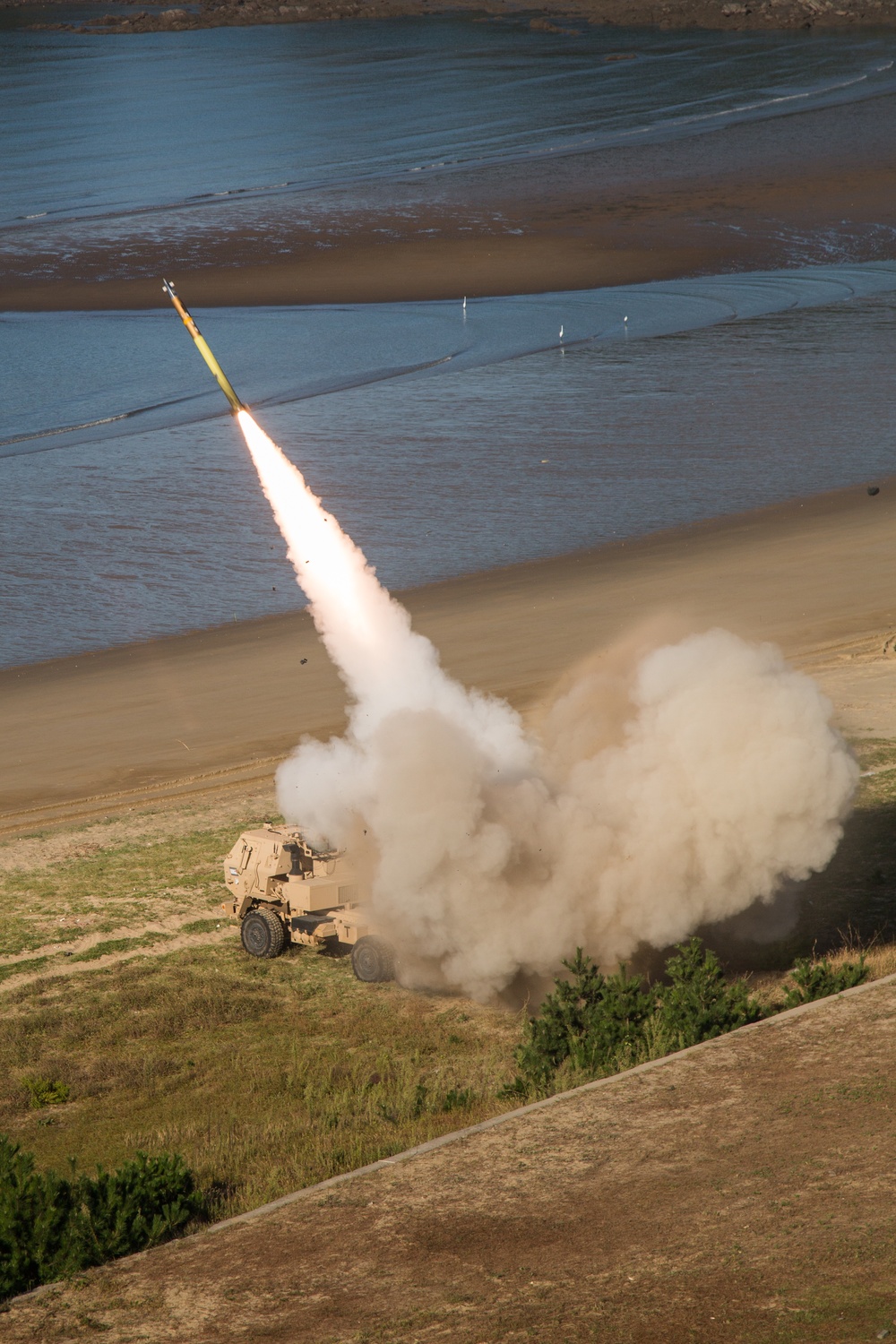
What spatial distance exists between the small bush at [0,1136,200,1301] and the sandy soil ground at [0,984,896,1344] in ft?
0.70

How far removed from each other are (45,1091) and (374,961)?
14.3 feet

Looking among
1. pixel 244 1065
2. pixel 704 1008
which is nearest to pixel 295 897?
pixel 244 1065

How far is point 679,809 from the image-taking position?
19.7 meters

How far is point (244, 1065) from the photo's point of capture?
19.1 m

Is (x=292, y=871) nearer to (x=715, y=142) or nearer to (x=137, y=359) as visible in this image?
(x=137, y=359)

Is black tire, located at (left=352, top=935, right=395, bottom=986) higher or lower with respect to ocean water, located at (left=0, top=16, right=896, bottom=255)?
lower

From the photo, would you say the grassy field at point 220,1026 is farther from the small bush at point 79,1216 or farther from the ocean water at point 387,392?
the ocean water at point 387,392

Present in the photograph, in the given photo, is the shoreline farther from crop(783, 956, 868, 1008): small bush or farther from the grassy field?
crop(783, 956, 868, 1008): small bush

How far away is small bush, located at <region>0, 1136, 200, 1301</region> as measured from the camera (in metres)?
14.0

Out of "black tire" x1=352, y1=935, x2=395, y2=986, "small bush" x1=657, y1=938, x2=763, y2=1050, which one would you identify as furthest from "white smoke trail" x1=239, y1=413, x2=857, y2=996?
"small bush" x1=657, y1=938, x2=763, y2=1050

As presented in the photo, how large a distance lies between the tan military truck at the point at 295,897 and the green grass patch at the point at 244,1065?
34cm

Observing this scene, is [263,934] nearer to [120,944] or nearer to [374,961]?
[374,961]

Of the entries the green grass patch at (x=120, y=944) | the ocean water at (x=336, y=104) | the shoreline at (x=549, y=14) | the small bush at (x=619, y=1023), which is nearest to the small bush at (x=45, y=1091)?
the green grass patch at (x=120, y=944)

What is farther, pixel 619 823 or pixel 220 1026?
pixel 220 1026
